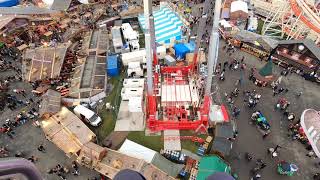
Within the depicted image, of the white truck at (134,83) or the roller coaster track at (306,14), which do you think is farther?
the roller coaster track at (306,14)

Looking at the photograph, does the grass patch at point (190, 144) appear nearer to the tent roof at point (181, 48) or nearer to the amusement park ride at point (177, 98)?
the amusement park ride at point (177, 98)

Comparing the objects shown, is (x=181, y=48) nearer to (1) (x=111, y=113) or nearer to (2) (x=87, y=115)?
(1) (x=111, y=113)

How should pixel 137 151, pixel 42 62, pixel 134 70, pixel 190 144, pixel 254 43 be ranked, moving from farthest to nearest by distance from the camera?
pixel 254 43
pixel 134 70
pixel 42 62
pixel 190 144
pixel 137 151

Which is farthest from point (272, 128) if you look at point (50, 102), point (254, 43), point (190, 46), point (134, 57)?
point (50, 102)

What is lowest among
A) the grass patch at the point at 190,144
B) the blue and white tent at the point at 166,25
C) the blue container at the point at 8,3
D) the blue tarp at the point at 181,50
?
the grass patch at the point at 190,144

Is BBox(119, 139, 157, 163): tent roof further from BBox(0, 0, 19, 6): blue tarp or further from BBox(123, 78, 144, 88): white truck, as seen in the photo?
BBox(0, 0, 19, 6): blue tarp

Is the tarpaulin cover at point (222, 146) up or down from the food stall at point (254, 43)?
down

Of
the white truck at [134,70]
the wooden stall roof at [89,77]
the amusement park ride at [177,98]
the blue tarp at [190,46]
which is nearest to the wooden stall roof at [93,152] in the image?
the amusement park ride at [177,98]

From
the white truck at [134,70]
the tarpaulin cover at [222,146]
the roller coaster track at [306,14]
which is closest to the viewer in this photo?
the tarpaulin cover at [222,146]
